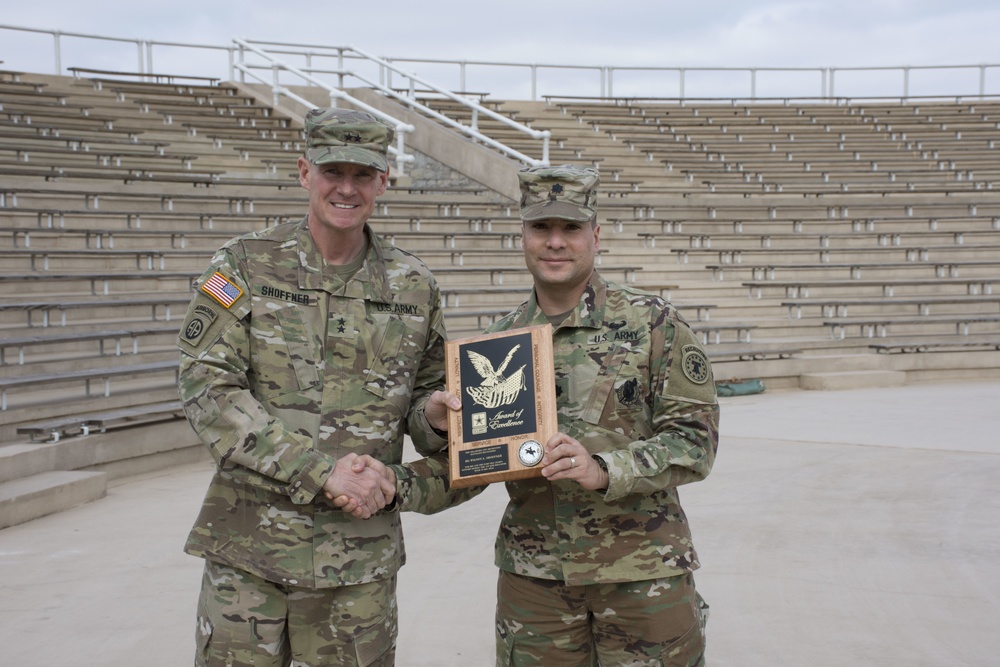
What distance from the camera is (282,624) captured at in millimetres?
2383

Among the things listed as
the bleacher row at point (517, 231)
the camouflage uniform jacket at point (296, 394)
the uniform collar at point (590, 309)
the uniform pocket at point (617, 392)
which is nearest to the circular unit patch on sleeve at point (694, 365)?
the uniform pocket at point (617, 392)

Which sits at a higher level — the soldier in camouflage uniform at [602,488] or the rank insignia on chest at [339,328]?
the rank insignia on chest at [339,328]

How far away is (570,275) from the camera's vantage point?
7.75 feet

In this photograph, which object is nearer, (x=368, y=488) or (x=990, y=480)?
Result: (x=368, y=488)

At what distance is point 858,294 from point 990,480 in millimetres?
6034

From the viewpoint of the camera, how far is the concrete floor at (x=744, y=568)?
3537mm

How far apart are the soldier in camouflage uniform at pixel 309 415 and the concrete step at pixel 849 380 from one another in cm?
775

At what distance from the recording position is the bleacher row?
24.7ft

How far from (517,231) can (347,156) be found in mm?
9558

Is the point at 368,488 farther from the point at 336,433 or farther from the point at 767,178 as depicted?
the point at 767,178

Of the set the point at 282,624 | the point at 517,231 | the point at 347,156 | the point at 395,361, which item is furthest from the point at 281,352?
the point at 517,231

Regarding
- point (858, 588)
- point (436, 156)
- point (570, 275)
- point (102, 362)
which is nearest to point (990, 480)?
point (858, 588)

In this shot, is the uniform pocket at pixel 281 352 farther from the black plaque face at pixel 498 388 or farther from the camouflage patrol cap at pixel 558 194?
the camouflage patrol cap at pixel 558 194

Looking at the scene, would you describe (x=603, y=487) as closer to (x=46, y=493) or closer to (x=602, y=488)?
(x=602, y=488)
